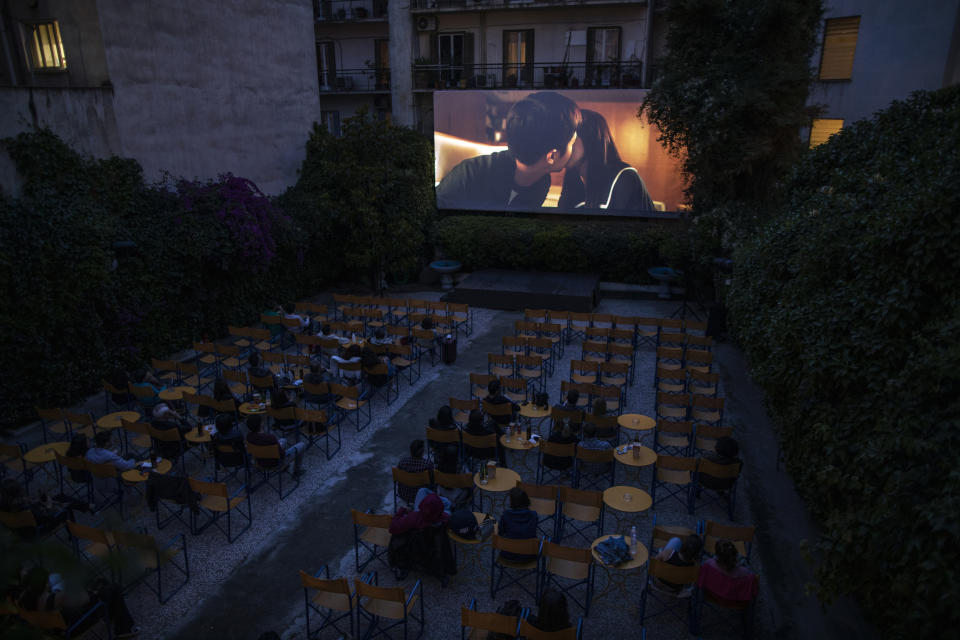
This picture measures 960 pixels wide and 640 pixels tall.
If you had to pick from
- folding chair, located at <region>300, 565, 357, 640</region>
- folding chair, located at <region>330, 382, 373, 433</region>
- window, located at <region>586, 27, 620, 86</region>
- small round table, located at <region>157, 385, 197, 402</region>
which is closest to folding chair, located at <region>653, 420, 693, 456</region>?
folding chair, located at <region>330, 382, 373, 433</region>

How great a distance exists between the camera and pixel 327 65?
26.8m

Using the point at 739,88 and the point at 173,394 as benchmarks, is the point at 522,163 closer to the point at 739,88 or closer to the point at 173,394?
the point at 739,88

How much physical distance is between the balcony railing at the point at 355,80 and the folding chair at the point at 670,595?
2430 cm

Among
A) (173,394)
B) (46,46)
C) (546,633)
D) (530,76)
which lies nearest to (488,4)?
(530,76)

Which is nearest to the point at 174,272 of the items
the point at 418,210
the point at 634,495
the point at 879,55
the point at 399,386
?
the point at 399,386

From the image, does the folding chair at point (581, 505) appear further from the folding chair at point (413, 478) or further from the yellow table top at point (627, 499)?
the folding chair at point (413, 478)

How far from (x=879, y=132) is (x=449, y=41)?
19174mm

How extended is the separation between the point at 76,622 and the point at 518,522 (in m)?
4.46

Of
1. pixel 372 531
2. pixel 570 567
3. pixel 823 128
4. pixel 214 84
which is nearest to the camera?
pixel 570 567

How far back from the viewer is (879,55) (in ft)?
57.4

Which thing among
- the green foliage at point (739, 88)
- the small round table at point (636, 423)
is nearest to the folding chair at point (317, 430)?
the small round table at point (636, 423)

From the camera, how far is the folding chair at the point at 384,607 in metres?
5.70

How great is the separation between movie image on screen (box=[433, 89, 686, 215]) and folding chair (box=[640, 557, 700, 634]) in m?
16.8

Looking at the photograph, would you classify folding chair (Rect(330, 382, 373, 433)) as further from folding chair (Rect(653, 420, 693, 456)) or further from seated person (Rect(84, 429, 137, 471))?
folding chair (Rect(653, 420, 693, 456))
